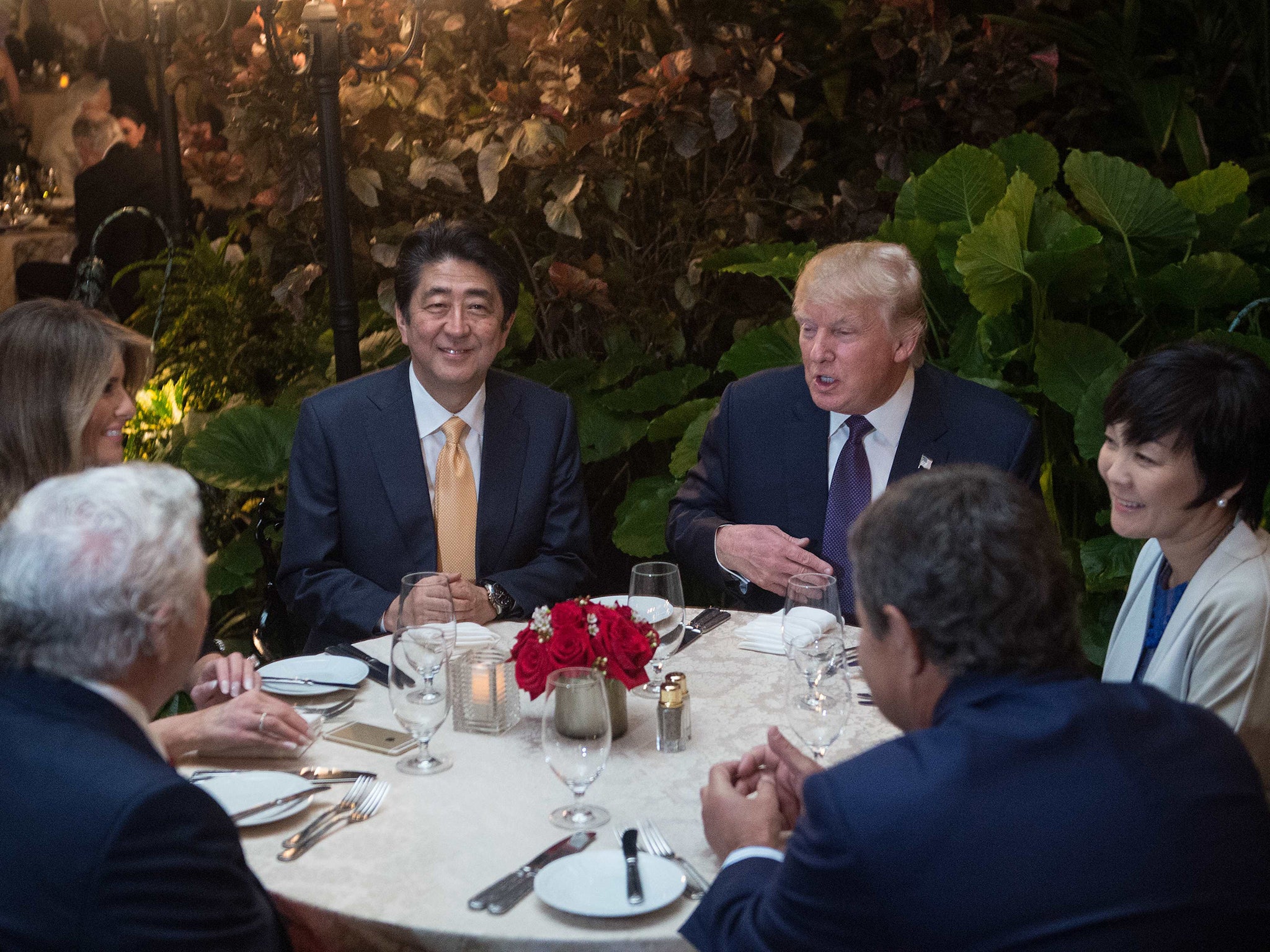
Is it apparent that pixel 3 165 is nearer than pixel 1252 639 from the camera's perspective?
No

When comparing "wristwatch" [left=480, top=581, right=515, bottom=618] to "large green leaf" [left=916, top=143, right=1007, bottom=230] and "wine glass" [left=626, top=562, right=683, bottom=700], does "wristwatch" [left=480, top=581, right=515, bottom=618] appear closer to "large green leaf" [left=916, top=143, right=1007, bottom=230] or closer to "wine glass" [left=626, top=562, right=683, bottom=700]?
"wine glass" [left=626, top=562, right=683, bottom=700]

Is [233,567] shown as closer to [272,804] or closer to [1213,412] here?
[272,804]

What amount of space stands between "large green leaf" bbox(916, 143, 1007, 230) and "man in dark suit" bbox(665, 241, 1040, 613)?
874mm

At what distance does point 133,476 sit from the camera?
1357mm

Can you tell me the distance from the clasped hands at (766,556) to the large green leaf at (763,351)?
108cm

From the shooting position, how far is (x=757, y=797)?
158cm

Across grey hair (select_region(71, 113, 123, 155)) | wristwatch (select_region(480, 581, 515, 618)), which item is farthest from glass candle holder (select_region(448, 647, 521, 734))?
grey hair (select_region(71, 113, 123, 155))

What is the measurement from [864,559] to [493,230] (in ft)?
10.9

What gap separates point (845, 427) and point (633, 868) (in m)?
1.66

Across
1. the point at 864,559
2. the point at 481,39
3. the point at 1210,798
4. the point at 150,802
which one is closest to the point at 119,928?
the point at 150,802

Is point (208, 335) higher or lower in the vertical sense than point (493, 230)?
lower

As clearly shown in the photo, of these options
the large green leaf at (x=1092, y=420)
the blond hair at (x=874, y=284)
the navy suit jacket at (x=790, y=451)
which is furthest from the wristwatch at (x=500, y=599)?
the large green leaf at (x=1092, y=420)

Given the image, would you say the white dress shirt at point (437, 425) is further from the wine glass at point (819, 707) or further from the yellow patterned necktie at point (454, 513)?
the wine glass at point (819, 707)

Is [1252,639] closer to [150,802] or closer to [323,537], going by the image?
[150,802]
